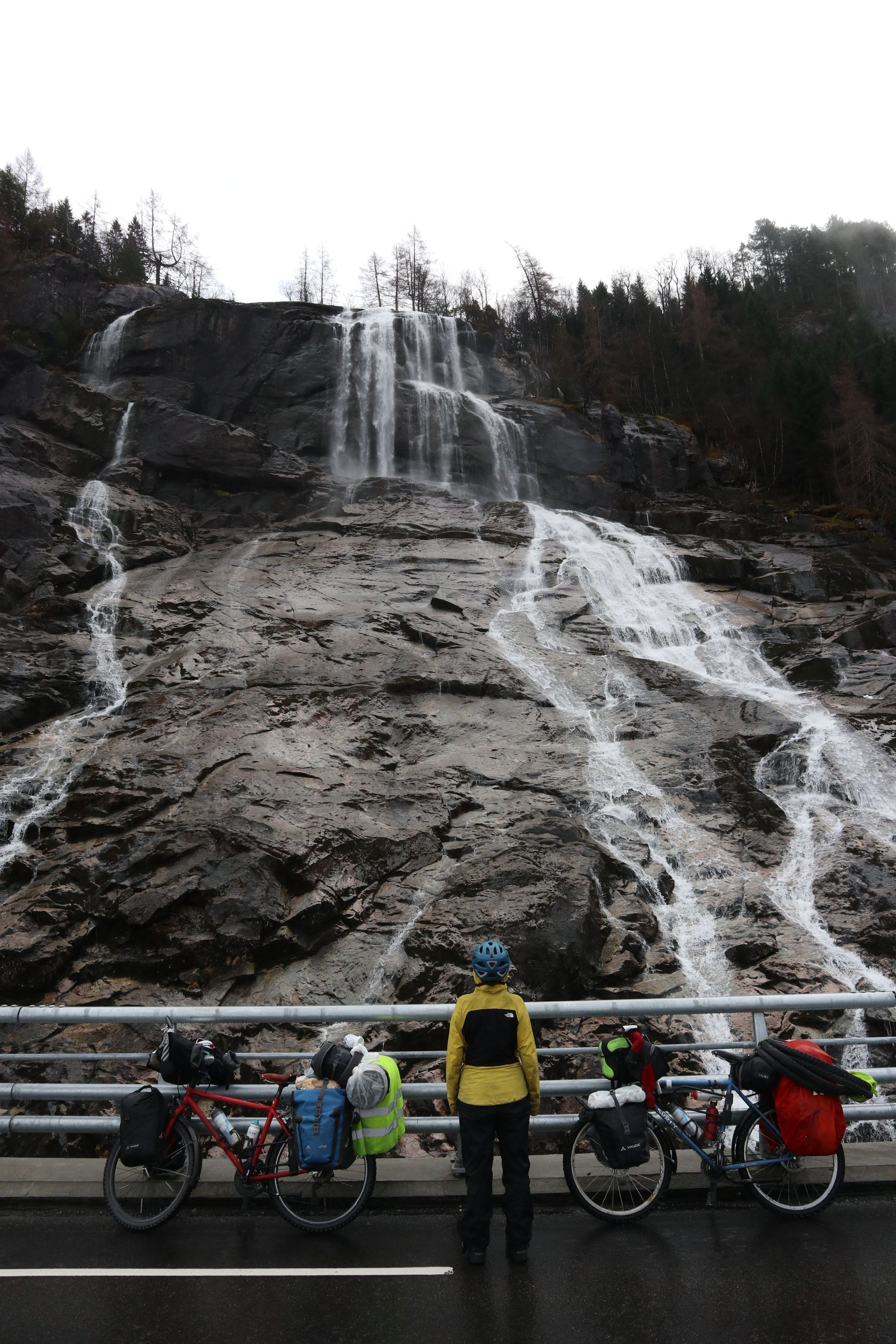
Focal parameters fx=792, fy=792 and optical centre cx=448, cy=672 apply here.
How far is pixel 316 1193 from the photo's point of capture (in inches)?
207

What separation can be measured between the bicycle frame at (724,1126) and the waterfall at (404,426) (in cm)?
3027

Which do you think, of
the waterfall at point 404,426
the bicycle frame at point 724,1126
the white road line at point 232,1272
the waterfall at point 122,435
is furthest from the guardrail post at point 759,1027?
the waterfall at point 404,426

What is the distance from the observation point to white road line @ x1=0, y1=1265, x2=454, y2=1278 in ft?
15.5

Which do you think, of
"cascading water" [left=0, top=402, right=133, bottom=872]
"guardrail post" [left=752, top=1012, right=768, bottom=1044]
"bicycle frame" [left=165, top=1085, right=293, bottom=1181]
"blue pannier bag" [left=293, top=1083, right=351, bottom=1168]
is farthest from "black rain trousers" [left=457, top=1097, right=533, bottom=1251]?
"cascading water" [left=0, top=402, right=133, bottom=872]

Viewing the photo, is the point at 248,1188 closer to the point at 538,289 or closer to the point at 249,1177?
the point at 249,1177

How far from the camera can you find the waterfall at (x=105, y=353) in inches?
1388

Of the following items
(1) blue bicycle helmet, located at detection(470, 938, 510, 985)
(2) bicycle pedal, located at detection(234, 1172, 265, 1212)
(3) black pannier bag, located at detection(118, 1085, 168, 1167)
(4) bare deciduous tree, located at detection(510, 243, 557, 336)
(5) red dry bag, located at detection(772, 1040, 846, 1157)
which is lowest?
(2) bicycle pedal, located at detection(234, 1172, 265, 1212)

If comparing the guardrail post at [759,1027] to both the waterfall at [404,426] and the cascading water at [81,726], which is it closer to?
the cascading water at [81,726]

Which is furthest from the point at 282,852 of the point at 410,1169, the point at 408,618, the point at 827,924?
the point at 408,618

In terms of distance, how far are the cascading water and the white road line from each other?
8542 millimetres

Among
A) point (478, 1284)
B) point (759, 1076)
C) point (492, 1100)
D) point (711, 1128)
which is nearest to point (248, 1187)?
point (478, 1284)

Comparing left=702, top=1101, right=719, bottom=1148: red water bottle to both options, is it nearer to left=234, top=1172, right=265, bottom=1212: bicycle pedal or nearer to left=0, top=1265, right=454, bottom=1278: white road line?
left=0, top=1265, right=454, bottom=1278: white road line

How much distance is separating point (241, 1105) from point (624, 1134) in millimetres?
2631

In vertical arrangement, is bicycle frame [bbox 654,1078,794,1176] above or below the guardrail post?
below
